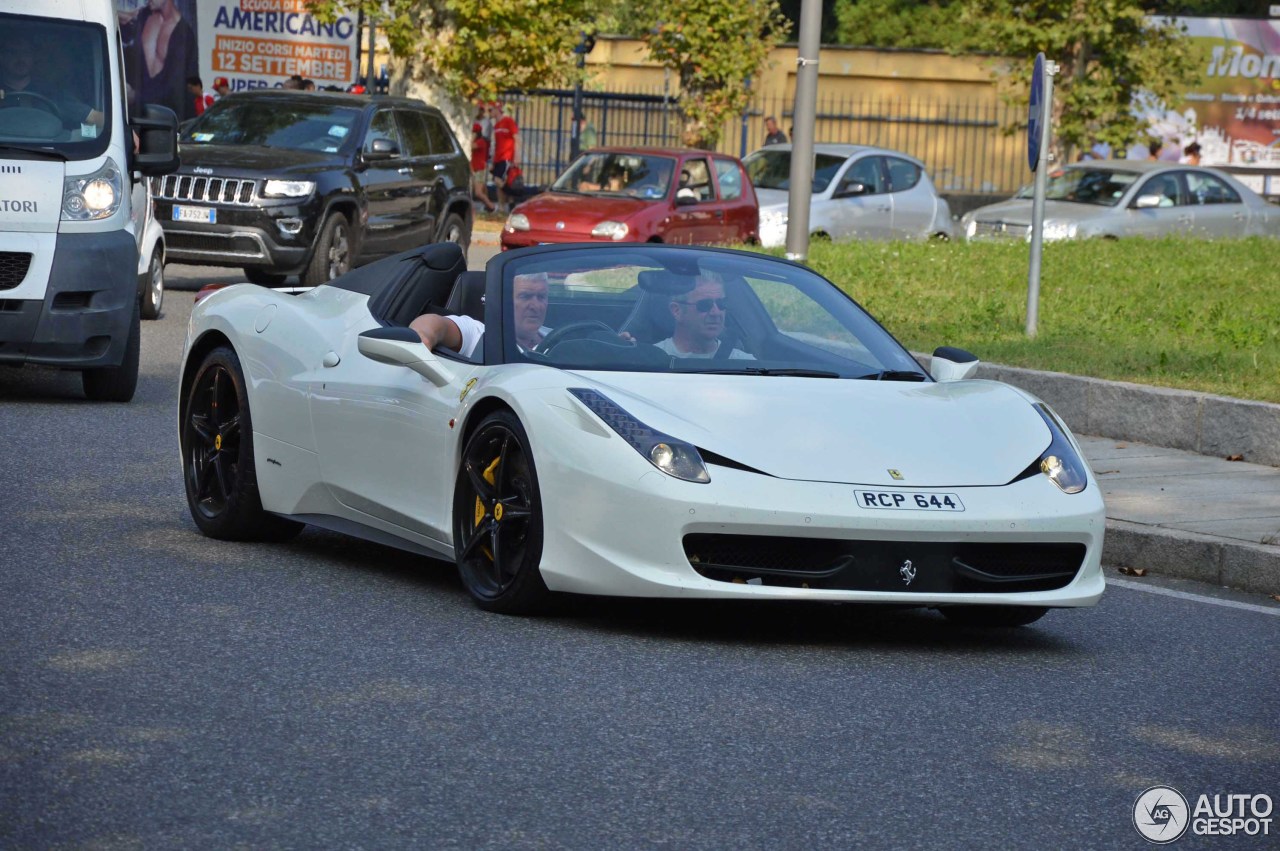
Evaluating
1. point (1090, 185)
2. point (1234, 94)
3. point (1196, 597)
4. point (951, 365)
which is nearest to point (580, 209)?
point (1090, 185)

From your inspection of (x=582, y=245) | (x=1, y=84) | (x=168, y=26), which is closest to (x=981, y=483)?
(x=582, y=245)

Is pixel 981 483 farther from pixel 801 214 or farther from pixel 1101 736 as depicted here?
pixel 801 214

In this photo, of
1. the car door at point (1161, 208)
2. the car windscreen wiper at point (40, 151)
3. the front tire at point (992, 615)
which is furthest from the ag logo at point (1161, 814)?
the car door at point (1161, 208)

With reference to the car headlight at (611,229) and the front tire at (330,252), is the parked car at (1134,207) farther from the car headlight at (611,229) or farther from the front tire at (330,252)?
the front tire at (330,252)

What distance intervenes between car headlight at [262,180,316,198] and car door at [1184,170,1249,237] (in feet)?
41.8

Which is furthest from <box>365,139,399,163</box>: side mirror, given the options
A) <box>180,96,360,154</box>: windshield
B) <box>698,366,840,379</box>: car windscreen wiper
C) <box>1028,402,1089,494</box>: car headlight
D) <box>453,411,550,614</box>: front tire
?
<box>1028,402,1089,494</box>: car headlight

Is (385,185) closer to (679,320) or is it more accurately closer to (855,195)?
(855,195)

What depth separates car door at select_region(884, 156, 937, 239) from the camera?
26188 mm

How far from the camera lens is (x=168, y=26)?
31.0 meters

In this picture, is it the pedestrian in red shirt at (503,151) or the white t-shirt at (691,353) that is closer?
the white t-shirt at (691,353)

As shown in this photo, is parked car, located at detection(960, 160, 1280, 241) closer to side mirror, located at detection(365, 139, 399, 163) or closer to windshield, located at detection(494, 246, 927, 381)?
side mirror, located at detection(365, 139, 399, 163)

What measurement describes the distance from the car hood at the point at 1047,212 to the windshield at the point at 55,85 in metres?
15.1

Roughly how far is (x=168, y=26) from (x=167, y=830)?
28432mm

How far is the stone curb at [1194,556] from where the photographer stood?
7.83 metres
